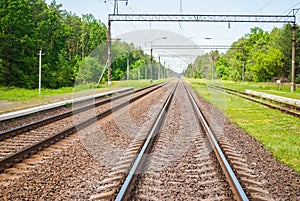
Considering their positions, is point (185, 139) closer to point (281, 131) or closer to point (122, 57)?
point (281, 131)

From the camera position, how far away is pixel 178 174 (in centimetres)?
665

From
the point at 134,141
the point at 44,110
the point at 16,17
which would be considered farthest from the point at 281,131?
the point at 16,17

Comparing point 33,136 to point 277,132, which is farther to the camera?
point 277,132

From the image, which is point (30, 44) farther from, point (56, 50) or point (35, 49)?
point (56, 50)

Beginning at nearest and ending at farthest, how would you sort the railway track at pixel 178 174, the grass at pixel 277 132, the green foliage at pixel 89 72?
the railway track at pixel 178 174, the grass at pixel 277 132, the green foliage at pixel 89 72

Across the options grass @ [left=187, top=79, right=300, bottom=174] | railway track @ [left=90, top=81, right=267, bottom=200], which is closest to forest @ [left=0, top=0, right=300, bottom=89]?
grass @ [left=187, top=79, right=300, bottom=174]

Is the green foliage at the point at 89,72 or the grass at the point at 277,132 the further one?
the green foliage at the point at 89,72

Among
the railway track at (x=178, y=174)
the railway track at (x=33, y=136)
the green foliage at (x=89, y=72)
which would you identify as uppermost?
the green foliage at (x=89, y=72)

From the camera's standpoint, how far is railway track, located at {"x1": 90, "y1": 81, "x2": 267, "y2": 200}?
5.45 m

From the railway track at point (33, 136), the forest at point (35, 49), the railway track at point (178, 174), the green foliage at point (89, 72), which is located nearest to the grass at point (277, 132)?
the railway track at point (178, 174)

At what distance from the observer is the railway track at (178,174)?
545 cm

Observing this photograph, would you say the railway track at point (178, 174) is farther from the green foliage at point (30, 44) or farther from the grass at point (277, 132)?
the green foliage at point (30, 44)

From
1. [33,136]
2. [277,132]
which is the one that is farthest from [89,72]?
[277,132]

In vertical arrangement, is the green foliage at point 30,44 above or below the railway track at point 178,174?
above
